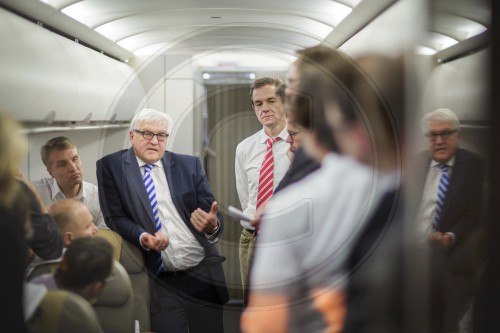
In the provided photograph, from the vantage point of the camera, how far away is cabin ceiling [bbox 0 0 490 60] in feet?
4.13

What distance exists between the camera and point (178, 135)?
1.24 meters

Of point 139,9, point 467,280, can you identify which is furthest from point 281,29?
point 467,280

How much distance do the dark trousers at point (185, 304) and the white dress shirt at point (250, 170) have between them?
15cm

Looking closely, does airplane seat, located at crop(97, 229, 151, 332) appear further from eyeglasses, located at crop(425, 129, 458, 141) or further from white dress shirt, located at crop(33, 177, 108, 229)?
eyeglasses, located at crop(425, 129, 458, 141)

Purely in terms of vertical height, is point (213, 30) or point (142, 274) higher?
point (213, 30)

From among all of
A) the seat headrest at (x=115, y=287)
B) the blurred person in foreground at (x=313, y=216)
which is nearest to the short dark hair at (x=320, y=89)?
the blurred person in foreground at (x=313, y=216)

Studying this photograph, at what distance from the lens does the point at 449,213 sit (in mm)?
1328

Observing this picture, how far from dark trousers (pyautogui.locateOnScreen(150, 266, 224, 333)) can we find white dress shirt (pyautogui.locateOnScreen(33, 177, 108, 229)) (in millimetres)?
173

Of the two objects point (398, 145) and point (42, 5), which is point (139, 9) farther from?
point (398, 145)

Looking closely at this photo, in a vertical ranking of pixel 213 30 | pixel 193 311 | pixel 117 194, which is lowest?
pixel 193 311

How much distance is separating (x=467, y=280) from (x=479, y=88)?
1.34 feet

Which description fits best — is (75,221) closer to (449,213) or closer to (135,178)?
(135,178)

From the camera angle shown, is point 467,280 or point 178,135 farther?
point 467,280

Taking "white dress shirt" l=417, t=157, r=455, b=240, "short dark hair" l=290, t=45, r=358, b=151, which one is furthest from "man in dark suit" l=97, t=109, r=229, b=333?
"white dress shirt" l=417, t=157, r=455, b=240
